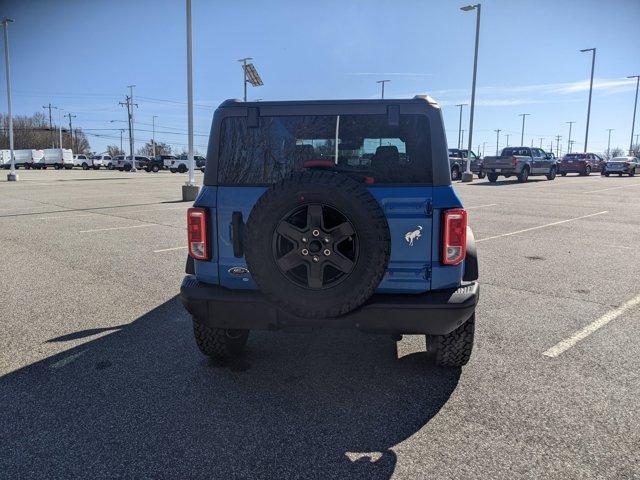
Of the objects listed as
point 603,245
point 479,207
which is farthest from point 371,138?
point 479,207

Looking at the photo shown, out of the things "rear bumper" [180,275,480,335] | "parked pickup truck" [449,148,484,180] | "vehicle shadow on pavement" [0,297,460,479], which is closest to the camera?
"vehicle shadow on pavement" [0,297,460,479]

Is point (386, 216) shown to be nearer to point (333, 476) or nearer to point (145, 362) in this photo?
point (333, 476)

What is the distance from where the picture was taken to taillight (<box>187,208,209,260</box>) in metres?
3.38

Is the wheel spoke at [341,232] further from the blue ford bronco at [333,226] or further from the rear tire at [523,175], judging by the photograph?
the rear tire at [523,175]

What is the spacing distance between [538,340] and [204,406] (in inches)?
115

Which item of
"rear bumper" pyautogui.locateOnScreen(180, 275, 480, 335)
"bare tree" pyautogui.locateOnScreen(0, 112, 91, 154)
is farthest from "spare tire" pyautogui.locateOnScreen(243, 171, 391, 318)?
"bare tree" pyautogui.locateOnScreen(0, 112, 91, 154)

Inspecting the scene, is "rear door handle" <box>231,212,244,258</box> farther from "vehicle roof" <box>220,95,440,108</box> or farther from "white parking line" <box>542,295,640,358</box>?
"white parking line" <box>542,295,640,358</box>

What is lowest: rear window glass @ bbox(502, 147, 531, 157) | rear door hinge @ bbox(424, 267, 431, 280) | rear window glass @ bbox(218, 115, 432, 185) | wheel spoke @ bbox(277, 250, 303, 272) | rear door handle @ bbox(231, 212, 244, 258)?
rear door hinge @ bbox(424, 267, 431, 280)

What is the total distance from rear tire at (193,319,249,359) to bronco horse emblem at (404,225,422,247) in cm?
153

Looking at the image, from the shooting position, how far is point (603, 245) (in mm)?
9344

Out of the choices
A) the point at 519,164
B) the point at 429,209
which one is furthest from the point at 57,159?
the point at 429,209

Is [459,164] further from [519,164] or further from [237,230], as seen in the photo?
[237,230]

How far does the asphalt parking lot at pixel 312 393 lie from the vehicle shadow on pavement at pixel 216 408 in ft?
0.04

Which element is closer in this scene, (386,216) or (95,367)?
(386,216)
